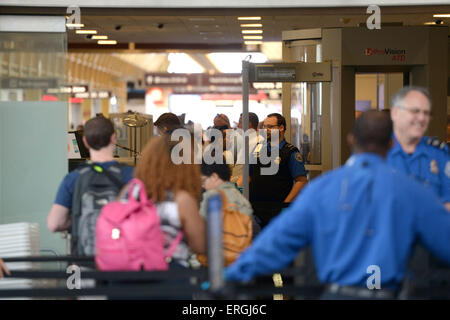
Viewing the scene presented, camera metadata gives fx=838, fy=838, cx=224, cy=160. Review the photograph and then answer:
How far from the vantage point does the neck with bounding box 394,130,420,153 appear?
12.6 feet

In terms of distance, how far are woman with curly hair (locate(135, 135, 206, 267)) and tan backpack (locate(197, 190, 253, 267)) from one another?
0.49 metres

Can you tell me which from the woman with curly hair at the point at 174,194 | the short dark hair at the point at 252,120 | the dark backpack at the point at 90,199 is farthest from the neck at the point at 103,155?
the short dark hair at the point at 252,120

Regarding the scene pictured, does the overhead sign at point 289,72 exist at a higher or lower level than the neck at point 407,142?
higher

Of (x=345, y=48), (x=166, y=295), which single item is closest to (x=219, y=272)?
(x=166, y=295)

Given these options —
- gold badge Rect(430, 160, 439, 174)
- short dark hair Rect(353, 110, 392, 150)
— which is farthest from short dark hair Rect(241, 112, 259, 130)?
short dark hair Rect(353, 110, 392, 150)

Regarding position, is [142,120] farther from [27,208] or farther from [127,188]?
[127,188]

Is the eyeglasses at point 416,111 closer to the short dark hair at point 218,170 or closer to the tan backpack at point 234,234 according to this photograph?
the tan backpack at point 234,234

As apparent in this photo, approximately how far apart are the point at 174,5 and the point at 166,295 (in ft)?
11.7

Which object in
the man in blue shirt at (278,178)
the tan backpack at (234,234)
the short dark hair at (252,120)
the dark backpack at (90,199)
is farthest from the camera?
the short dark hair at (252,120)

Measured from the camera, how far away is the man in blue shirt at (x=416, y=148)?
3.81 metres

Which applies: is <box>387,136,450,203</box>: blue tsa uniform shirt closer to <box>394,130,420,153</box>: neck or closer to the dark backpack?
<box>394,130,420,153</box>: neck

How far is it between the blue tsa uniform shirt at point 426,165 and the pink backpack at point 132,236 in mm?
1173

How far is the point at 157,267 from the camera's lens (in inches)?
134
